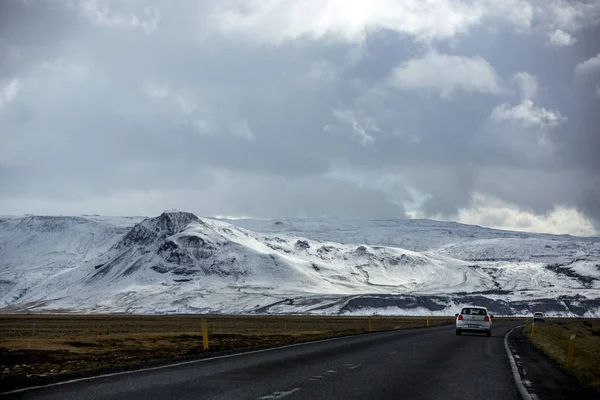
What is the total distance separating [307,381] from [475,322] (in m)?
30.6

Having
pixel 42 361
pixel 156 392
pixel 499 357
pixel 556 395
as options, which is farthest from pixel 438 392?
pixel 42 361

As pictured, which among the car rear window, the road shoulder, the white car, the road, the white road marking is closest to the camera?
the white road marking

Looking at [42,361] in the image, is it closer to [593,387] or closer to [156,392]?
[156,392]

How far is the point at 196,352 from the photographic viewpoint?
22938mm

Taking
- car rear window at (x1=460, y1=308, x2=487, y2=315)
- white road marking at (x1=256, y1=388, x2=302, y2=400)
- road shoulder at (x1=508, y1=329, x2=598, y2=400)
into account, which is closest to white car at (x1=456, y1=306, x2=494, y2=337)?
car rear window at (x1=460, y1=308, x2=487, y2=315)

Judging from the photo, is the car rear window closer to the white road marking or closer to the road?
the road

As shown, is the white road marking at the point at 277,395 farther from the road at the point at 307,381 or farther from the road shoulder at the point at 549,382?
the road shoulder at the point at 549,382

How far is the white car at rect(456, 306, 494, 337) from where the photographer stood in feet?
136

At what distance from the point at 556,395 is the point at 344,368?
5878mm

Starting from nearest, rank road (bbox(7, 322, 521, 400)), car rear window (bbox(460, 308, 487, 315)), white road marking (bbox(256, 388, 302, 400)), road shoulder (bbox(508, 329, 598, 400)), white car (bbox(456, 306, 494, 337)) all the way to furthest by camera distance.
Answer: white road marking (bbox(256, 388, 302, 400)) < road (bbox(7, 322, 521, 400)) < road shoulder (bbox(508, 329, 598, 400)) < white car (bbox(456, 306, 494, 337)) < car rear window (bbox(460, 308, 487, 315))

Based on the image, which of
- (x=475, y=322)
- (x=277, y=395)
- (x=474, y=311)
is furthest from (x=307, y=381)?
(x=474, y=311)

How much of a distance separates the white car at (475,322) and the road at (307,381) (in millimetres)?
21415

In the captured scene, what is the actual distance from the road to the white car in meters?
21.4

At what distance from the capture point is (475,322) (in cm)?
4212
